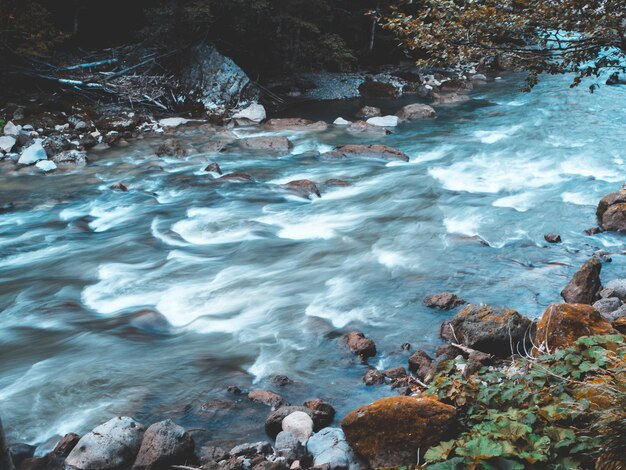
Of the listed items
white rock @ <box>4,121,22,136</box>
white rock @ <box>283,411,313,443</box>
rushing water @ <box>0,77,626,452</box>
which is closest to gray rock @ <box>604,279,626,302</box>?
rushing water @ <box>0,77,626,452</box>

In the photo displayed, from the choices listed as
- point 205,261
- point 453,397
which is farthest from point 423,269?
point 453,397

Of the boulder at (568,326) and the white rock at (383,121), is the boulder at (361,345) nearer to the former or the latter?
the boulder at (568,326)

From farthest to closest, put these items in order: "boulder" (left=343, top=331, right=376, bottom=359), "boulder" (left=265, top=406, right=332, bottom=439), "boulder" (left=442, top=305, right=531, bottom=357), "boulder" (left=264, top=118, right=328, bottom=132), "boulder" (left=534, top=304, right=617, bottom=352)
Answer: "boulder" (left=264, top=118, right=328, bottom=132) < "boulder" (left=343, top=331, right=376, bottom=359) < "boulder" (left=442, top=305, right=531, bottom=357) < "boulder" (left=534, top=304, right=617, bottom=352) < "boulder" (left=265, top=406, right=332, bottom=439)

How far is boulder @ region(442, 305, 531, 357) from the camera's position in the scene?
5.62 m

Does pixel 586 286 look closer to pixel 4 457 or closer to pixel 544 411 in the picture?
pixel 544 411

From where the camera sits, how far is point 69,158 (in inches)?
529

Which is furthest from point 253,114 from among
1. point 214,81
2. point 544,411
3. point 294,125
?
point 544,411

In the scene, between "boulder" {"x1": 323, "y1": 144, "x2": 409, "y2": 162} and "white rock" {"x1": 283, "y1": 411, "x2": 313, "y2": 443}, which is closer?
"white rock" {"x1": 283, "y1": 411, "x2": 313, "y2": 443}

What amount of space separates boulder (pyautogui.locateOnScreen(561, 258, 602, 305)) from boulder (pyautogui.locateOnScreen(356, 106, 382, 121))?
1253cm

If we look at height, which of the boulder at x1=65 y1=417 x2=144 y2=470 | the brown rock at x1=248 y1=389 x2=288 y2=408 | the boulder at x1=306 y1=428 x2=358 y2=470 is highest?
Result: the boulder at x1=65 y1=417 x2=144 y2=470

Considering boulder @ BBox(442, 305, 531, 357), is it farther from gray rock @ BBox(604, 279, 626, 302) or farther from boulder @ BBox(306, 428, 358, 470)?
boulder @ BBox(306, 428, 358, 470)

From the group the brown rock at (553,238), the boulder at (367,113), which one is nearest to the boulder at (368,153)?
the boulder at (367,113)

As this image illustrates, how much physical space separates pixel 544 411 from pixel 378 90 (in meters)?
20.2

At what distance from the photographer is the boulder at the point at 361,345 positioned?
5.99 m
